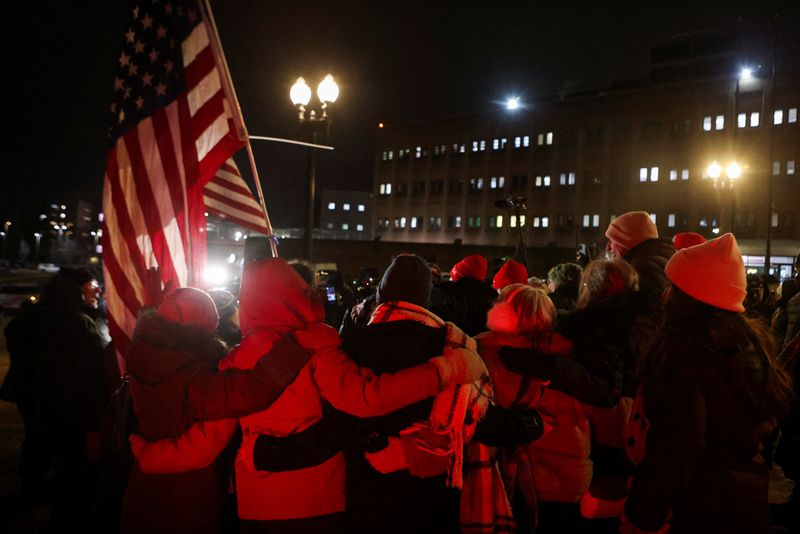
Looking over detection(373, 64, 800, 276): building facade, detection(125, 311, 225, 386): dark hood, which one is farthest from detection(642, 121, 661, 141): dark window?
detection(125, 311, 225, 386): dark hood

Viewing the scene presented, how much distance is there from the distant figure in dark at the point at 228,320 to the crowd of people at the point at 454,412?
1213 millimetres

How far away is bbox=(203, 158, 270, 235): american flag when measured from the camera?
8.14 m

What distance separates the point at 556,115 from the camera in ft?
217

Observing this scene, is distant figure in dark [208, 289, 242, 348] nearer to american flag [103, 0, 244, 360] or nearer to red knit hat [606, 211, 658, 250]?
american flag [103, 0, 244, 360]

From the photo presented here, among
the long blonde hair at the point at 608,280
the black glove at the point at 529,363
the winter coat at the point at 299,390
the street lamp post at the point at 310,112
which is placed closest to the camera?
the winter coat at the point at 299,390

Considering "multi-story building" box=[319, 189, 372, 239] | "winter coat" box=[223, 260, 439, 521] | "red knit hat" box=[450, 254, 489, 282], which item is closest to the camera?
"winter coat" box=[223, 260, 439, 521]

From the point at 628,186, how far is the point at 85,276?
205 ft

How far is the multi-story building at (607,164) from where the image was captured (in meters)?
52.1

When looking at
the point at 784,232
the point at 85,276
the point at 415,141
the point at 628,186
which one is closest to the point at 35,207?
the point at 415,141

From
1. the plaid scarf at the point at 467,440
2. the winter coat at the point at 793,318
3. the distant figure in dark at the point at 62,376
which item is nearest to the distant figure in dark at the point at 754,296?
the winter coat at the point at 793,318

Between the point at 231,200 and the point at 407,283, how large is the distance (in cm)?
560

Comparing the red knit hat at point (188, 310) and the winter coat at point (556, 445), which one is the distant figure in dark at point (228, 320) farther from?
the winter coat at point (556, 445)

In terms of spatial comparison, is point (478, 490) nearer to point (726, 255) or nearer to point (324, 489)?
point (324, 489)

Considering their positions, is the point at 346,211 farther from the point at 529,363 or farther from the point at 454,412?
the point at 454,412
